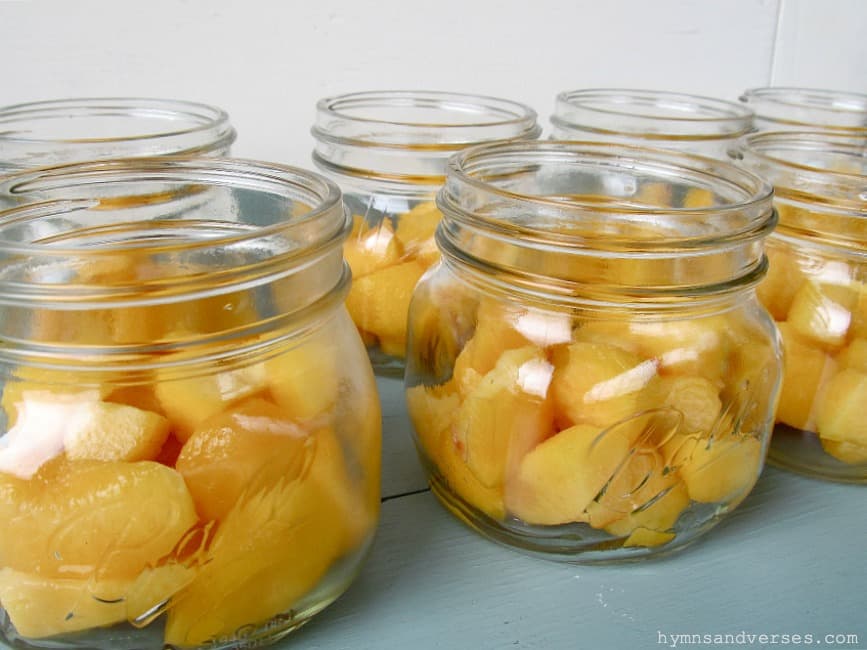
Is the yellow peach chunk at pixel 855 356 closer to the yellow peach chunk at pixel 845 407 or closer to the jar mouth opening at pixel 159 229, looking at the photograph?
the yellow peach chunk at pixel 845 407

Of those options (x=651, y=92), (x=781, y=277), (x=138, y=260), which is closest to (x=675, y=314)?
(x=781, y=277)

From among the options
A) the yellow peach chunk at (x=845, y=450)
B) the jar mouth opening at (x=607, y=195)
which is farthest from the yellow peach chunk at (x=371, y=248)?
the yellow peach chunk at (x=845, y=450)

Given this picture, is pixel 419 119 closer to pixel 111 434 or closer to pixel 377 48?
pixel 377 48

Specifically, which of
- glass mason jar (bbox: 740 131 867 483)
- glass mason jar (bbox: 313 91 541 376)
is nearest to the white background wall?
glass mason jar (bbox: 313 91 541 376)

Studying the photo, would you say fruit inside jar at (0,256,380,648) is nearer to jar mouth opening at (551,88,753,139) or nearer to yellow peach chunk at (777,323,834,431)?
yellow peach chunk at (777,323,834,431)

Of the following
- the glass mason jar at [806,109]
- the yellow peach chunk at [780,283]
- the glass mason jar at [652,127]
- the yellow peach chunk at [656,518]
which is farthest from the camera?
the glass mason jar at [806,109]

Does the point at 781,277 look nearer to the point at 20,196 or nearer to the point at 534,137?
the point at 534,137

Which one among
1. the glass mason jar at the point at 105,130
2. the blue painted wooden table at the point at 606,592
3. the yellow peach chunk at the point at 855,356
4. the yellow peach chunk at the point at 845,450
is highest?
the glass mason jar at the point at 105,130
